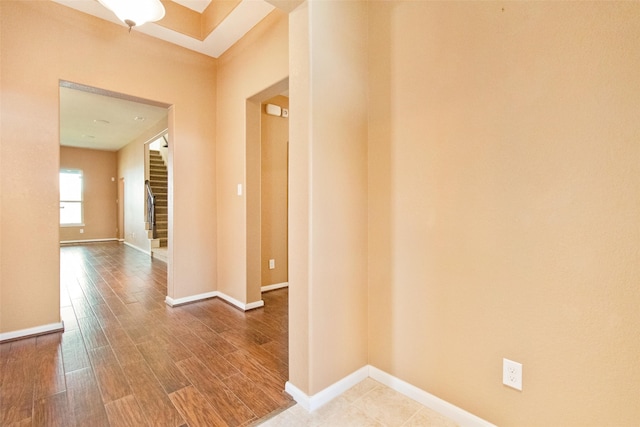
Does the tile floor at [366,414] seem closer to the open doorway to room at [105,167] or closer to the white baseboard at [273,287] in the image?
the white baseboard at [273,287]

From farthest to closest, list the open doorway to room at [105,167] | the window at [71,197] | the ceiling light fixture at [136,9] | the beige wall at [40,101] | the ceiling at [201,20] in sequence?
1. the window at [71,197]
2. the open doorway to room at [105,167]
3. the ceiling at [201,20]
4. the beige wall at [40,101]
5. the ceiling light fixture at [136,9]

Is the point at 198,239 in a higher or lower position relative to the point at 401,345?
higher

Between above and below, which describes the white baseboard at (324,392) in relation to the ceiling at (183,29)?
below

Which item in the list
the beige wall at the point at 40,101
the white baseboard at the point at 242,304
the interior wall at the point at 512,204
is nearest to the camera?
the interior wall at the point at 512,204

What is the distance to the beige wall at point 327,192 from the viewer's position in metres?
1.60

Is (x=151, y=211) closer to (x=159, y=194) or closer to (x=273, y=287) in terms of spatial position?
(x=159, y=194)

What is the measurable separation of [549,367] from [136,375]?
91.2 inches

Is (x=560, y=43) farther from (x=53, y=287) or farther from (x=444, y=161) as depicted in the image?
(x=53, y=287)

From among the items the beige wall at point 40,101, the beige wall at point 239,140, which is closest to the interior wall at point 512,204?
the beige wall at point 239,140

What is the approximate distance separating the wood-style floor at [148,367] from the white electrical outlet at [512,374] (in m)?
1.14

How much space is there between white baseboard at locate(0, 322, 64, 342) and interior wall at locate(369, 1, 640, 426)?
9.18 feet

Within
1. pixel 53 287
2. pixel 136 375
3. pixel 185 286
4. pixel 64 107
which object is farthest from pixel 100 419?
pixel 64 107

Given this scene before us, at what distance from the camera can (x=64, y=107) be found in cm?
530

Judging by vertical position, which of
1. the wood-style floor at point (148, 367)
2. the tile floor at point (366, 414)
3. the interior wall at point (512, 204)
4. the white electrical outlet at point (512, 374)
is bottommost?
the tile floor at point (366, 414)
